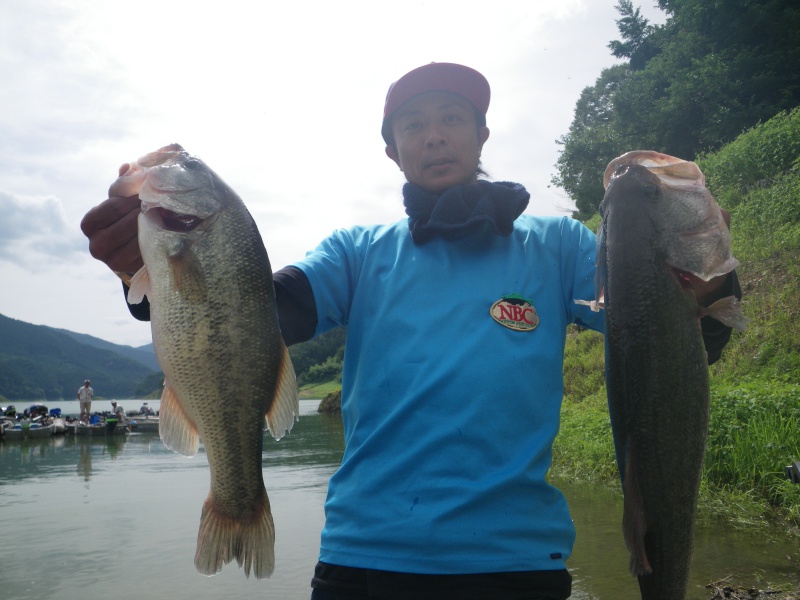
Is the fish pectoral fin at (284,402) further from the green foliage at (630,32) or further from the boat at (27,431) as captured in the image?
the green foliage at (630,32)

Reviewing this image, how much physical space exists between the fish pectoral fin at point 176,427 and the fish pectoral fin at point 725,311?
1.76m

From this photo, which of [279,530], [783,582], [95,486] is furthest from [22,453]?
[783,582]

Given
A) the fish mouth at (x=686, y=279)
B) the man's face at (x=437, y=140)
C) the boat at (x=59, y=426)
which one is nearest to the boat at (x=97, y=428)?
the boat at (x=59, y=426)

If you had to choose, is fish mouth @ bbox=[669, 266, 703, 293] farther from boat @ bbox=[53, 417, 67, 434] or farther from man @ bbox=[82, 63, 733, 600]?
boat @ bbox=[53, 417, 67, 434]

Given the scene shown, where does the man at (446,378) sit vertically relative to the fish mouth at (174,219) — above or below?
below

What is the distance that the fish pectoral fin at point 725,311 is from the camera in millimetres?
1992

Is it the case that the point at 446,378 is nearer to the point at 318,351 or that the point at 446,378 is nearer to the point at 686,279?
the point at 686,279

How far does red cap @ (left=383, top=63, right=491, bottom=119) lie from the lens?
271 centimetres

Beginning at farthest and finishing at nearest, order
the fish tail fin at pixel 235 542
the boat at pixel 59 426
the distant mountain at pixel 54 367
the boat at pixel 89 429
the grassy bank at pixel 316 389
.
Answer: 1. the distant mountain at pixel 54 367
2. the grassy bank at pixel 316 389
3. the boat at pixel 89 429
4. the boat at pixel 59 426
5. the fish tail fin at pixel 235 542

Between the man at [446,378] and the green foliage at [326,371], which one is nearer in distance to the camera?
the man at [446,378]

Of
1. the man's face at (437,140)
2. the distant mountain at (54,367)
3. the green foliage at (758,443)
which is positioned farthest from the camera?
the distant mountain at (54,367)

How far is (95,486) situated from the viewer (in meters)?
14.6

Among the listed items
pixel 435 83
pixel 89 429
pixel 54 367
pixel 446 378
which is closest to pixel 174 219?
pixel 446 378

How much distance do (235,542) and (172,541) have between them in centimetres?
866
